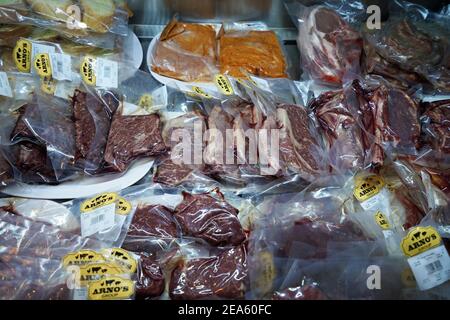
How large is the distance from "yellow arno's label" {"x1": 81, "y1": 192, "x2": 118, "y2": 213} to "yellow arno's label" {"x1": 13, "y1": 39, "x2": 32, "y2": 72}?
2.74ft

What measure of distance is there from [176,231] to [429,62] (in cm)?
153

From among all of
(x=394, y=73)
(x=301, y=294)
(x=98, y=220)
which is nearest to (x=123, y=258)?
(x=98, y=220)

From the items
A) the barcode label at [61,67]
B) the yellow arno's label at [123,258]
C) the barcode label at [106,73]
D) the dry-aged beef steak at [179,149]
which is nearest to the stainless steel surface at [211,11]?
the barcode label at [106,73]

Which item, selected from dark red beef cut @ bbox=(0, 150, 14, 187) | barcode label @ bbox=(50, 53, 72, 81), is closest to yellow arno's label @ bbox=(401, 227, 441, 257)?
dark red beef cut @ bbox=(0, 150, 14, 187)

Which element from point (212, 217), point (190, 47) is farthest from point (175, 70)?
point (212, 217)

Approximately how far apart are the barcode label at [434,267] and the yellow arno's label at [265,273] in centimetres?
51

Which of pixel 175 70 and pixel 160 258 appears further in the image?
pixel 175 70

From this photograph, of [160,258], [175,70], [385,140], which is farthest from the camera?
[175,70]

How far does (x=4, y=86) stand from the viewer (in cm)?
191

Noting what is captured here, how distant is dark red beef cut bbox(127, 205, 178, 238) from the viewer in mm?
1612

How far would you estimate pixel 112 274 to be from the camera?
1.38m

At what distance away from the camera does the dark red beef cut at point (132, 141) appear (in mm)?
1846

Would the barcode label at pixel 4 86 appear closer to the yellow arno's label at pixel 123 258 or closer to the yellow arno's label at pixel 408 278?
the yellow arno's label at pixel 123 258
